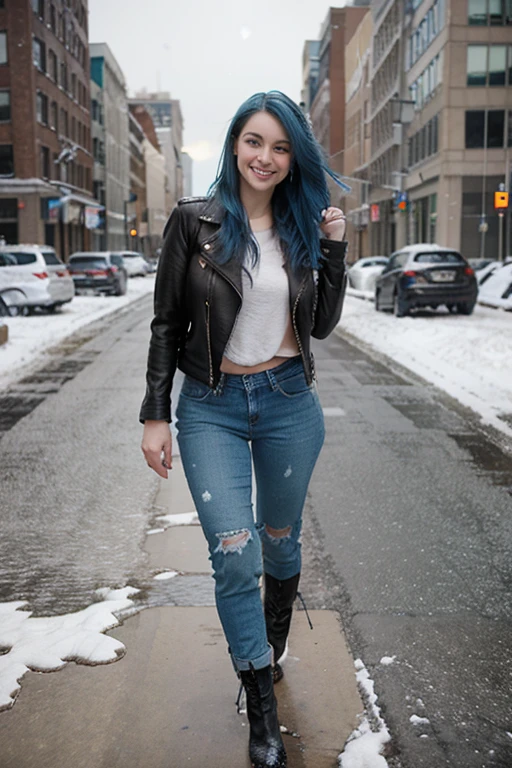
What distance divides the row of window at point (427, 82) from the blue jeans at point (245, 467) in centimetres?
4861

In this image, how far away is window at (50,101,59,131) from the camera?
5466cm

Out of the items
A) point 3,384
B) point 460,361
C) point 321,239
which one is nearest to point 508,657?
point 321,239

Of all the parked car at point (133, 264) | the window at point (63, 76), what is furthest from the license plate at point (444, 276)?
the window at point (63, 76)

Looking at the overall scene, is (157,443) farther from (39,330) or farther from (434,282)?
(434,282)

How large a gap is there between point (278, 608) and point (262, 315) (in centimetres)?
100

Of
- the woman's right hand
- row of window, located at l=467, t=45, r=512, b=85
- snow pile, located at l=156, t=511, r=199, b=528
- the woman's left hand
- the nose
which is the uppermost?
row of window, located at l=467, t=45, r=512, b=85

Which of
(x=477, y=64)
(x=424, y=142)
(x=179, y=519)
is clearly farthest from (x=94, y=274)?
(x=179, y=519)

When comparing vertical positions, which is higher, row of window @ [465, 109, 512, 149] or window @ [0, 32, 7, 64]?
window @ [0, 32, 7, 64]

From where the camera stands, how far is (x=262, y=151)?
275 cm

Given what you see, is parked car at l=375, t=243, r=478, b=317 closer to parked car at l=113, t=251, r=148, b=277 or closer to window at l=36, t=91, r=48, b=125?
window at l=36, t=91, r=48, b=125

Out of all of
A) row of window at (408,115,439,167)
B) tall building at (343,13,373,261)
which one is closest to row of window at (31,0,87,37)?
tall building at (343,13,373,261)

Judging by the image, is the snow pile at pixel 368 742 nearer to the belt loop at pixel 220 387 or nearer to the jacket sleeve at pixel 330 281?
the belt loop at pixel 220 387

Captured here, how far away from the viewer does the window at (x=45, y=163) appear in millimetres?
52531

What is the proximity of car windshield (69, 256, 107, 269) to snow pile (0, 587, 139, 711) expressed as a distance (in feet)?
99.0
